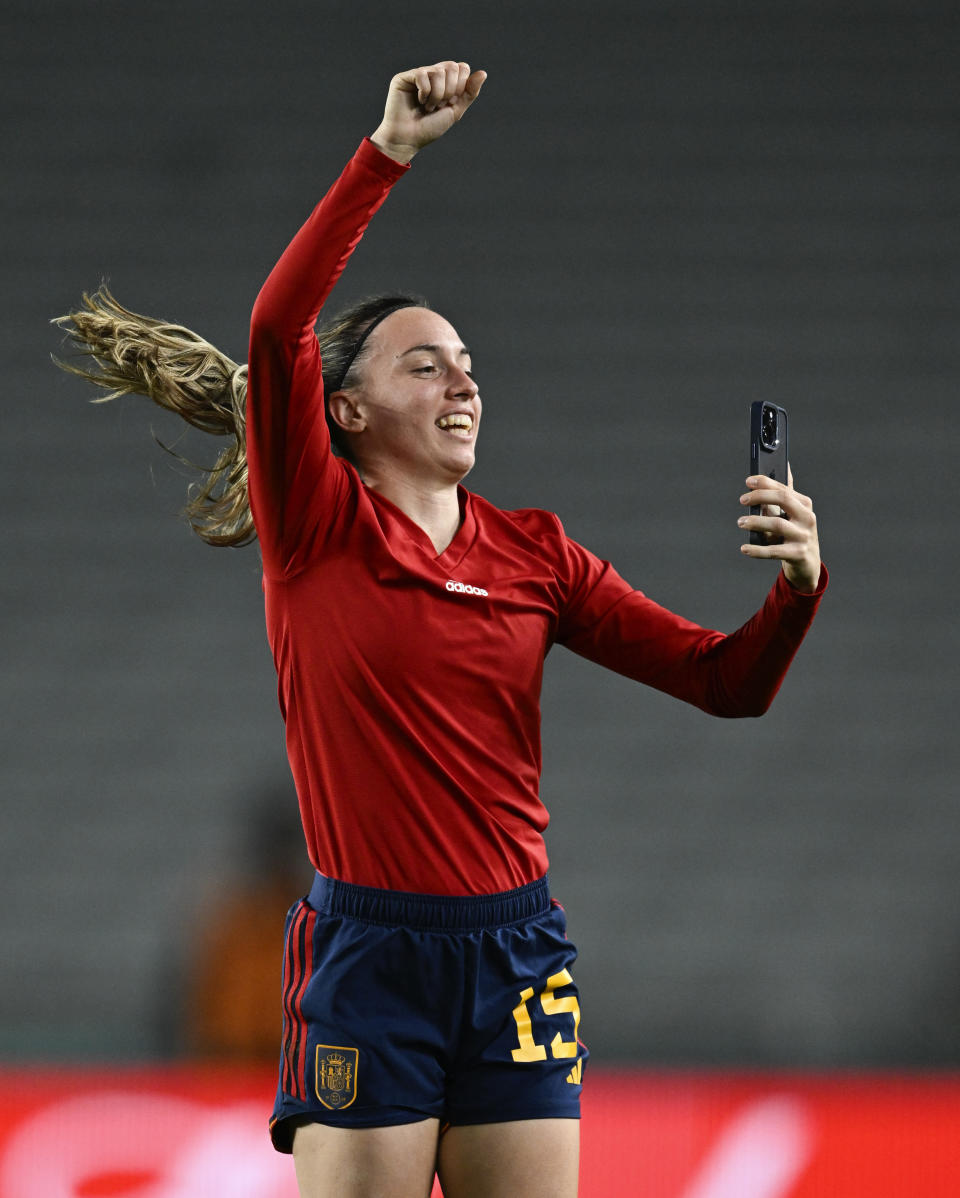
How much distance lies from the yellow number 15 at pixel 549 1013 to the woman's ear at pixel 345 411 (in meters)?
0.90

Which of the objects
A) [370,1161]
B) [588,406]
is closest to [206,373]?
[370,1161]

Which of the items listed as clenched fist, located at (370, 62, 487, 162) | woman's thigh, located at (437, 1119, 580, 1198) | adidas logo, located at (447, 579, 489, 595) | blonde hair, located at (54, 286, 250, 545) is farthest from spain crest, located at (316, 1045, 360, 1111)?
clenched fist, located at (370, 62, 487, 162)

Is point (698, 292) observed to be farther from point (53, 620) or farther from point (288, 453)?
point (288, 453)

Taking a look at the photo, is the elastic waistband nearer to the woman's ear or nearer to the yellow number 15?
the yellow number 15

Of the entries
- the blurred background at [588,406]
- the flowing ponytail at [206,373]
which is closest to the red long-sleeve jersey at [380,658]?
the flowing ponytail at [206,373]

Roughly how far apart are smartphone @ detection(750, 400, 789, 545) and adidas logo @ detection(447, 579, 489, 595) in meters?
→ 0.42

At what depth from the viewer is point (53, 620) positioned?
5.52 meters

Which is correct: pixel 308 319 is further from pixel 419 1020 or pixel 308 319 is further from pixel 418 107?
pixel 419 1020

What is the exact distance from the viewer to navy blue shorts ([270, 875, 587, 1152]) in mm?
2016

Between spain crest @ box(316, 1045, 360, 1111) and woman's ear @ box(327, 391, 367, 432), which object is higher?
woman's ear @ box(327, 391, 367, 432)

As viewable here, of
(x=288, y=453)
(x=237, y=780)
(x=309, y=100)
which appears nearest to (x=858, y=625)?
(x=237, y=780)

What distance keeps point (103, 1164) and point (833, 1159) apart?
62.4 inches

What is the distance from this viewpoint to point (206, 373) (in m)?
2.49

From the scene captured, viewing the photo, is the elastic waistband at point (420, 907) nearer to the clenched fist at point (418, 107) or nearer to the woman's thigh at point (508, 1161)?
the woman's thigh at point (508, 1161)
